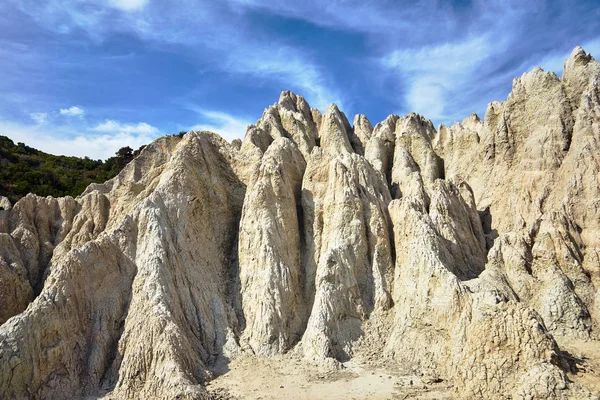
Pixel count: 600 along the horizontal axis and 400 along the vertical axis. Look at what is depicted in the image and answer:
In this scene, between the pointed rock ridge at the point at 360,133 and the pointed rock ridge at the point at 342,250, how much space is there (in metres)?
9.39

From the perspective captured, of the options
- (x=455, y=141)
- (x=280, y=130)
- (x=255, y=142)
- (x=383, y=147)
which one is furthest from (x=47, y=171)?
(x=455, y=141)

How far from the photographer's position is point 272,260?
69.9 feet

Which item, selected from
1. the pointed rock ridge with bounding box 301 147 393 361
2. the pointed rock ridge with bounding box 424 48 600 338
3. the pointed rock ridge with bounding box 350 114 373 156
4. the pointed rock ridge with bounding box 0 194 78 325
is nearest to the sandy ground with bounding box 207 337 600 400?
the pointed rock ridge with bounding box 301 147 393 361

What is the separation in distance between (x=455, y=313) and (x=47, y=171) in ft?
123

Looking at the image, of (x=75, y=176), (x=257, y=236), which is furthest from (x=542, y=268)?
(x=75, y=176)

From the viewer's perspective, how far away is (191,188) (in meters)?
23.6

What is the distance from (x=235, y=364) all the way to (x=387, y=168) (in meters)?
17.2

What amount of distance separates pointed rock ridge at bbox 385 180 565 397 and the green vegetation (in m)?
28.7

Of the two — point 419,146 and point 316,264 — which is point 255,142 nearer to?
point 316,264

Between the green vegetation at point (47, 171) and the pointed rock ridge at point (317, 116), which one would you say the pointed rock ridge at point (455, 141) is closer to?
the pointed rock ridge at point (317, 116)

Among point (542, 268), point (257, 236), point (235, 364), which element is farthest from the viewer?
point (257, 236)

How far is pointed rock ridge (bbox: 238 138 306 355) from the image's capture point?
1997cm

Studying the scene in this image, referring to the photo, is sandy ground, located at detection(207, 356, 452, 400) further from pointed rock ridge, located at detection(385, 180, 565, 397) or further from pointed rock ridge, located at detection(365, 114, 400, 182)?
pointed rock ridge, located at detection(365, 114, 400, 182)

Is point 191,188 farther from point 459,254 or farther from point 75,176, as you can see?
point 75,176
